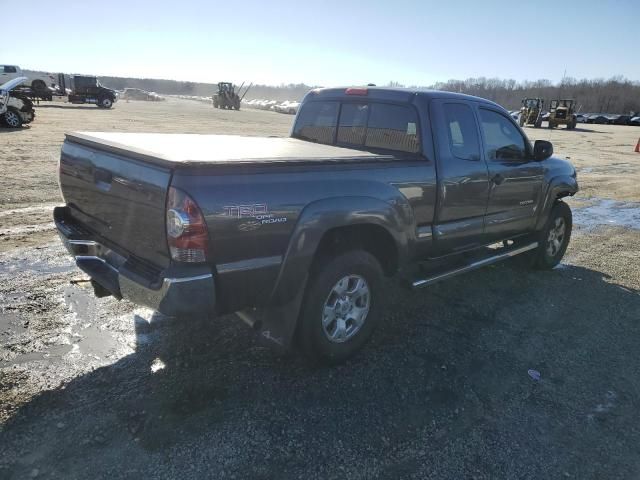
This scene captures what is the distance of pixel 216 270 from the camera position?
2646 millimetres

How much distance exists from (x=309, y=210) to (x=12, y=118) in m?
17.8

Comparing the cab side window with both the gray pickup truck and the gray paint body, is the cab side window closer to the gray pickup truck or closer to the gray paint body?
the gray pickup truck

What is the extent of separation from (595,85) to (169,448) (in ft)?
456

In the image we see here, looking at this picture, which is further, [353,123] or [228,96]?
[228,96]

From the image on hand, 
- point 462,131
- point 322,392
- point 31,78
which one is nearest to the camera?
point 322,392

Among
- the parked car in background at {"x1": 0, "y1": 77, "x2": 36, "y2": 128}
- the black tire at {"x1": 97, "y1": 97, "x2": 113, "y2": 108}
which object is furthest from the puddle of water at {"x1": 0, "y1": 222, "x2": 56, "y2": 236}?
the black tire at {"x1": 97, "y1": 97, "x2": 113, "y2": 108}

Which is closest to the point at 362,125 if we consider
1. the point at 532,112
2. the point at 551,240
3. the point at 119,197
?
the point at 119,197

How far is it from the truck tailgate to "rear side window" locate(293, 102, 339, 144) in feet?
7.38

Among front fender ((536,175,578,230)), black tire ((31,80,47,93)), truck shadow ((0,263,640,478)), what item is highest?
black tire ((31,80,47,93))


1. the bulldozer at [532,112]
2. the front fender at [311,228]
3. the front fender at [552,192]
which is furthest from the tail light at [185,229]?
the bulldozer at [532,112]

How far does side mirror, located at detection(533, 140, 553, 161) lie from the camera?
5008 mm

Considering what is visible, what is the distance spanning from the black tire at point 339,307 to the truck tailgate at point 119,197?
105 centimetres

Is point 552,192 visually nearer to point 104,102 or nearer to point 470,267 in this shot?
point 470,267

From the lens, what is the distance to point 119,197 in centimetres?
296
